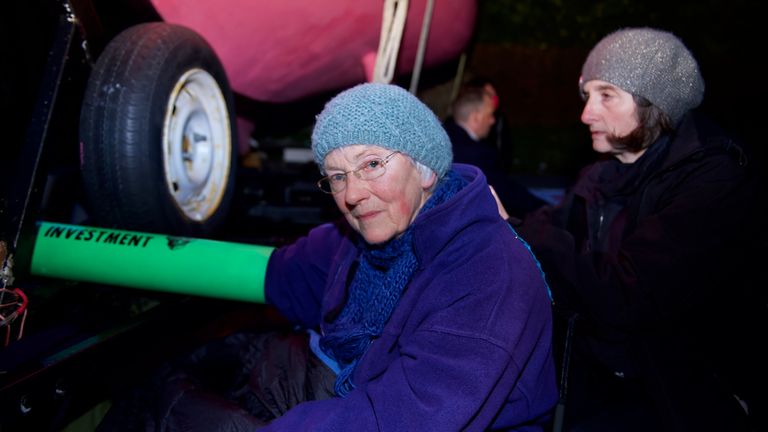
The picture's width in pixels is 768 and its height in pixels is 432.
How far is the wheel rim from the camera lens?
234cm

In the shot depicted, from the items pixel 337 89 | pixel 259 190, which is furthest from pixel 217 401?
pixel 337 89

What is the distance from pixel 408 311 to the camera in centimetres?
132

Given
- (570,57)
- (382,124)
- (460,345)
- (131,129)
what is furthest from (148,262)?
(570,57)

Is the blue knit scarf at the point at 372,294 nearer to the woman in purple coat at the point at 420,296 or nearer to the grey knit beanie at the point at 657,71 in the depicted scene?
the woman in purple coat at the point at 420,296

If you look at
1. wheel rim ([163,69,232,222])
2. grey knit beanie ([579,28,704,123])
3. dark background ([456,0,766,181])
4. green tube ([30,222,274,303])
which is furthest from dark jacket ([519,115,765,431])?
dark background ([456,0,766,181])

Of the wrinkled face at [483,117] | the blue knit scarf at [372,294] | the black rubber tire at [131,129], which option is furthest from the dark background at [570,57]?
the blue knit scarf at [372,294]

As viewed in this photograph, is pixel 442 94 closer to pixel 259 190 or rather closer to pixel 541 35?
pixel 541 35

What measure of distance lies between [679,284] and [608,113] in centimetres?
64

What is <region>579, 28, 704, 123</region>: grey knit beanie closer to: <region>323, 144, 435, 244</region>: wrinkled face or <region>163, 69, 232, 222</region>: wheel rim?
<region>323, 144, 435, 244</region>: wrinkled face

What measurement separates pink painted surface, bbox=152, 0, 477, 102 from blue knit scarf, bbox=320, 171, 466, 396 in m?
1.64

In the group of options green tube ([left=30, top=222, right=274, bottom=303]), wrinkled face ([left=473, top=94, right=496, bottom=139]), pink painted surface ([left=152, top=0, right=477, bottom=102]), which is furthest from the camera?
wrinkled face ([left=473, top=94, right=496, bottom=139])

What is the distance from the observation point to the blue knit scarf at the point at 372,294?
4.72 ft

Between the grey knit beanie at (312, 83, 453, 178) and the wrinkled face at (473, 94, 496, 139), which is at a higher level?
the grey knit beanie at (312, 83, 453, 178)

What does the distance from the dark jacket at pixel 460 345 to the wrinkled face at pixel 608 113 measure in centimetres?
74
